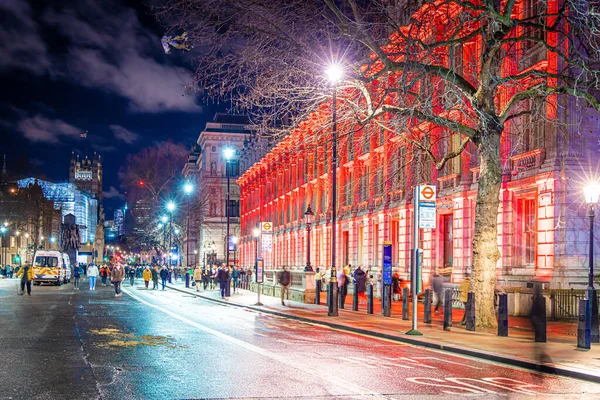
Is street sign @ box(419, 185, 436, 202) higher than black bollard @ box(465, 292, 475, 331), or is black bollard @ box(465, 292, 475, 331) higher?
street sign @ box(419, 185, 436, 202)

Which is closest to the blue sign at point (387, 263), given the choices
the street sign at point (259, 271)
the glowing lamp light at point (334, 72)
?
the street sign at point (259, 271)

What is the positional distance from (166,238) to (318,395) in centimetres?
7731

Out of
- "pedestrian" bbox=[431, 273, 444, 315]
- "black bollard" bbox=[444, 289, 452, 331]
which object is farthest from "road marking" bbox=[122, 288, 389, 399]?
"pedestrian" bbox=[431, 273, 444, 315]

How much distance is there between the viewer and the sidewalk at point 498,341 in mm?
12594

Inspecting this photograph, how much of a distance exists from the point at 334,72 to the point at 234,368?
10523 mm

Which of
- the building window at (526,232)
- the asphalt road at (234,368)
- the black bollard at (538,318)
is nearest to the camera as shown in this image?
the asphalt road at (234,368)

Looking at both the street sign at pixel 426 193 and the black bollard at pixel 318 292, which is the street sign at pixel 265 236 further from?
the street sign at pixel 426 193

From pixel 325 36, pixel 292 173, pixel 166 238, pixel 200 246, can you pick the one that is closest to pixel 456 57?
pixel 325 36

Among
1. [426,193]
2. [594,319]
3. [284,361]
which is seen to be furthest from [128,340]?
[594,319]

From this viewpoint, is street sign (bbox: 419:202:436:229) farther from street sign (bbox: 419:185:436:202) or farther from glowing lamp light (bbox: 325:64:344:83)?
glowing lamp light (bbox: 325:64:344:83)

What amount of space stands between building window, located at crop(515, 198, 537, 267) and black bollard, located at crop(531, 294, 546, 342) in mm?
11178

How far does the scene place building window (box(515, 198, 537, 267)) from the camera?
27.0 m

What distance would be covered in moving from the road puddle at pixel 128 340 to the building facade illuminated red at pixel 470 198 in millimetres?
7648

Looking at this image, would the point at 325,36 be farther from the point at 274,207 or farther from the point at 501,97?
the point at 274,207
